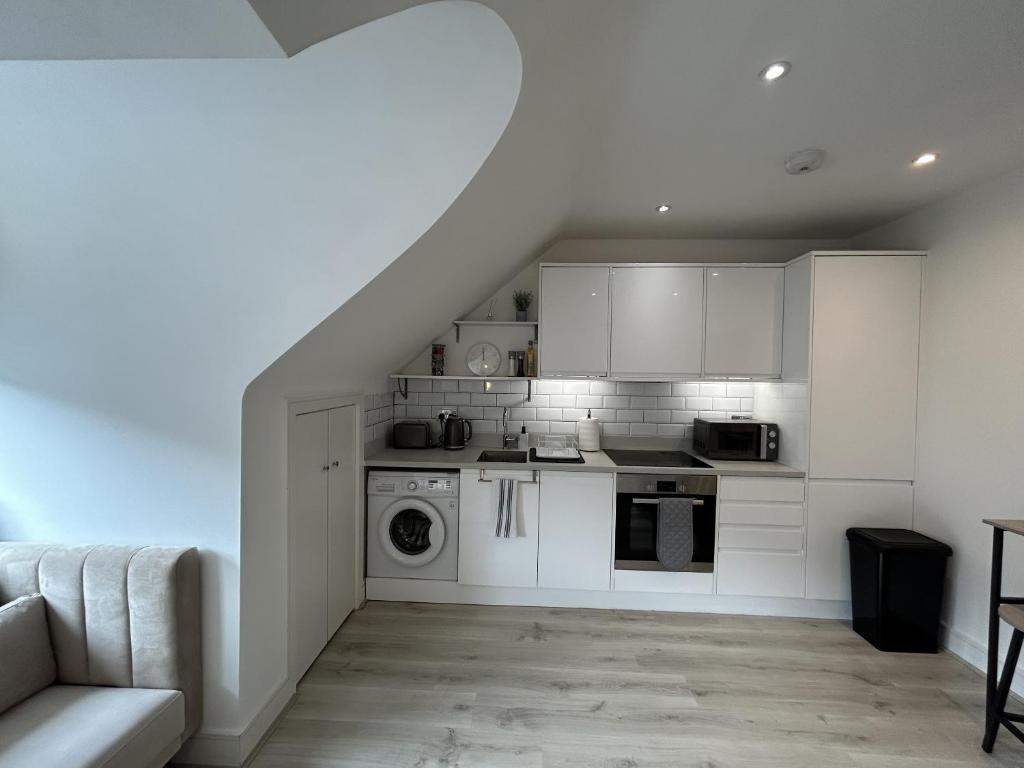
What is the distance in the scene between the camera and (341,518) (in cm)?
257

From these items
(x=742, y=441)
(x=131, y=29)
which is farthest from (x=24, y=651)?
(x=742, y=441)

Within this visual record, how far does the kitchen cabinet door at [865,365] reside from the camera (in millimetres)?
2652

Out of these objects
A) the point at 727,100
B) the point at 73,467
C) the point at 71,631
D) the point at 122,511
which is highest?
the point at 727,100

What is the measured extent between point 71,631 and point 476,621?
1.88 m

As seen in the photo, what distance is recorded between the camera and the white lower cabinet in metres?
2.75

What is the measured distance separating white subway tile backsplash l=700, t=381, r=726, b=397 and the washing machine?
2007mm

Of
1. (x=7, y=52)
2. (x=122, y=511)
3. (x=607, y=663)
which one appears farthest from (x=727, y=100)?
(x=122, y=511)

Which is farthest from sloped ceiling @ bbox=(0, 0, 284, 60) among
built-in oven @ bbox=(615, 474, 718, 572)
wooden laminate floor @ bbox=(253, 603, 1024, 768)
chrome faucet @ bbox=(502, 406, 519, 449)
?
chrome faucet @ bbox=(502, 406, 519, 449)

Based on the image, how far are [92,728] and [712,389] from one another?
3.68 meters

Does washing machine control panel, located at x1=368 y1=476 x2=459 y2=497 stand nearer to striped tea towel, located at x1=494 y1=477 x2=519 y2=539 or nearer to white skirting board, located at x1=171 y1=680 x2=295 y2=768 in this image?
striped tea towel, located at x1=494 y1=477 x2=519 y2=539

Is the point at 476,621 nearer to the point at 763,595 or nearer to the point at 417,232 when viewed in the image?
the point at 763,595

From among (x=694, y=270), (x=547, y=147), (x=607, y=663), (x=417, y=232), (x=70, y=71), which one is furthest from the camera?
(x=694, y=270)

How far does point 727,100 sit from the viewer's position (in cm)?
161

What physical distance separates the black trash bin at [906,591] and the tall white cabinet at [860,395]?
231 mm
